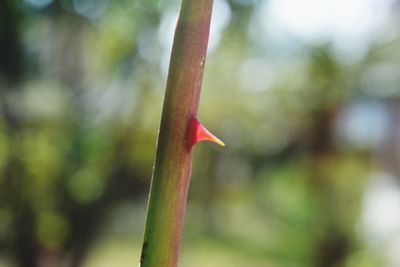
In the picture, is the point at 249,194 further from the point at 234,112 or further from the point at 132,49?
the point at 132,49

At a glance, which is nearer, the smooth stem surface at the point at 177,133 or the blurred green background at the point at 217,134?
the smooth stem surface at the point at 177,133

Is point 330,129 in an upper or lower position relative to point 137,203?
upper

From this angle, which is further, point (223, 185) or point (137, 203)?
point (223, 185)

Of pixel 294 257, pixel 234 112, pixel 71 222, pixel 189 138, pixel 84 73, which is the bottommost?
pixel 189 138

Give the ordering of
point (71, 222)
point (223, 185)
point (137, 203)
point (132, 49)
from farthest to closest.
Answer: point (223, 185) < point (137, 203) < point (71, 222) < point (132, 49)

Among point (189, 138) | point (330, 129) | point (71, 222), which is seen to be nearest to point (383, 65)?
point (330, 129)
